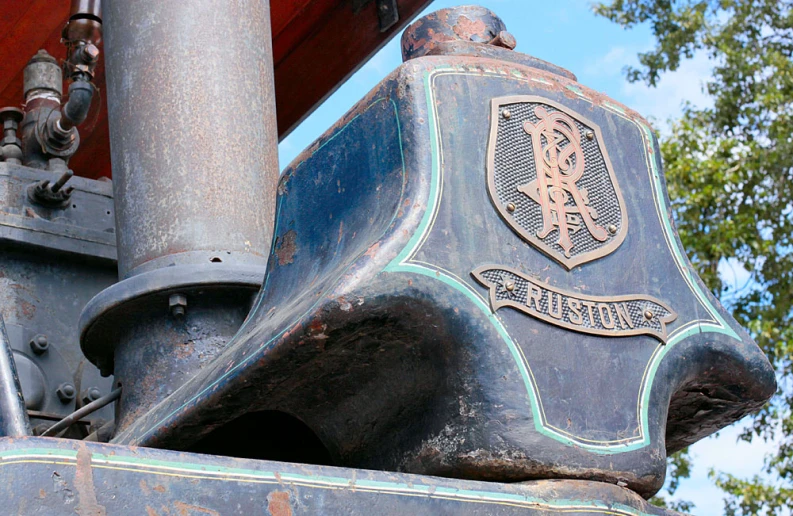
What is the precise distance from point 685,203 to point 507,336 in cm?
720

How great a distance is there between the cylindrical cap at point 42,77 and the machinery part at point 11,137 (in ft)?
0.41

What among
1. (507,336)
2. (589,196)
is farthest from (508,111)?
(507,336)

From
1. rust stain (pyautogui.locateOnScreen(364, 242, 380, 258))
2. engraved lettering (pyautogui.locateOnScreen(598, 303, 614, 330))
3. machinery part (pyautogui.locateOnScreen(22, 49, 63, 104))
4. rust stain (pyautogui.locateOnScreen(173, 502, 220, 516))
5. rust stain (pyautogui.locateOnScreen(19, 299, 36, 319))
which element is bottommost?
rust stain (pyautogui.locateOnScreen(173, 502, 220, 516))

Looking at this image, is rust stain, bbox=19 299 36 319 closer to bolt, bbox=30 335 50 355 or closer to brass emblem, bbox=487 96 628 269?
bolt, bbox=30 335 50 355

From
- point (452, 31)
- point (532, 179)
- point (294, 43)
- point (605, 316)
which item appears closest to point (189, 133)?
point (452, 31)

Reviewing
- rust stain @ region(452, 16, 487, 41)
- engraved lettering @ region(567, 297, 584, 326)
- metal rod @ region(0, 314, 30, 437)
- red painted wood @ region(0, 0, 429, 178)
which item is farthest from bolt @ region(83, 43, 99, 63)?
engraved lettering @ region(567, 297, 584, 326)

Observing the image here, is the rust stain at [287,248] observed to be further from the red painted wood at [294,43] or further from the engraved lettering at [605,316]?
the red painted wood at [294,43]

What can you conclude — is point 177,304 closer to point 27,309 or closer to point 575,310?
point 27,309

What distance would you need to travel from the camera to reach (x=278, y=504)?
2.25m

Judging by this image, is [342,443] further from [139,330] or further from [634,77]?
[634,77]

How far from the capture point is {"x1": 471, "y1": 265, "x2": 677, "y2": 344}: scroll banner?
8.71 ft

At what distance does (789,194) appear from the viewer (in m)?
9.75

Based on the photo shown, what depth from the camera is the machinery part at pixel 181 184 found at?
3.65m

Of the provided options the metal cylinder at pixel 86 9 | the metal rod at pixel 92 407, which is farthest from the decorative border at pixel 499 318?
the metal cylinder at pixel 86 9
